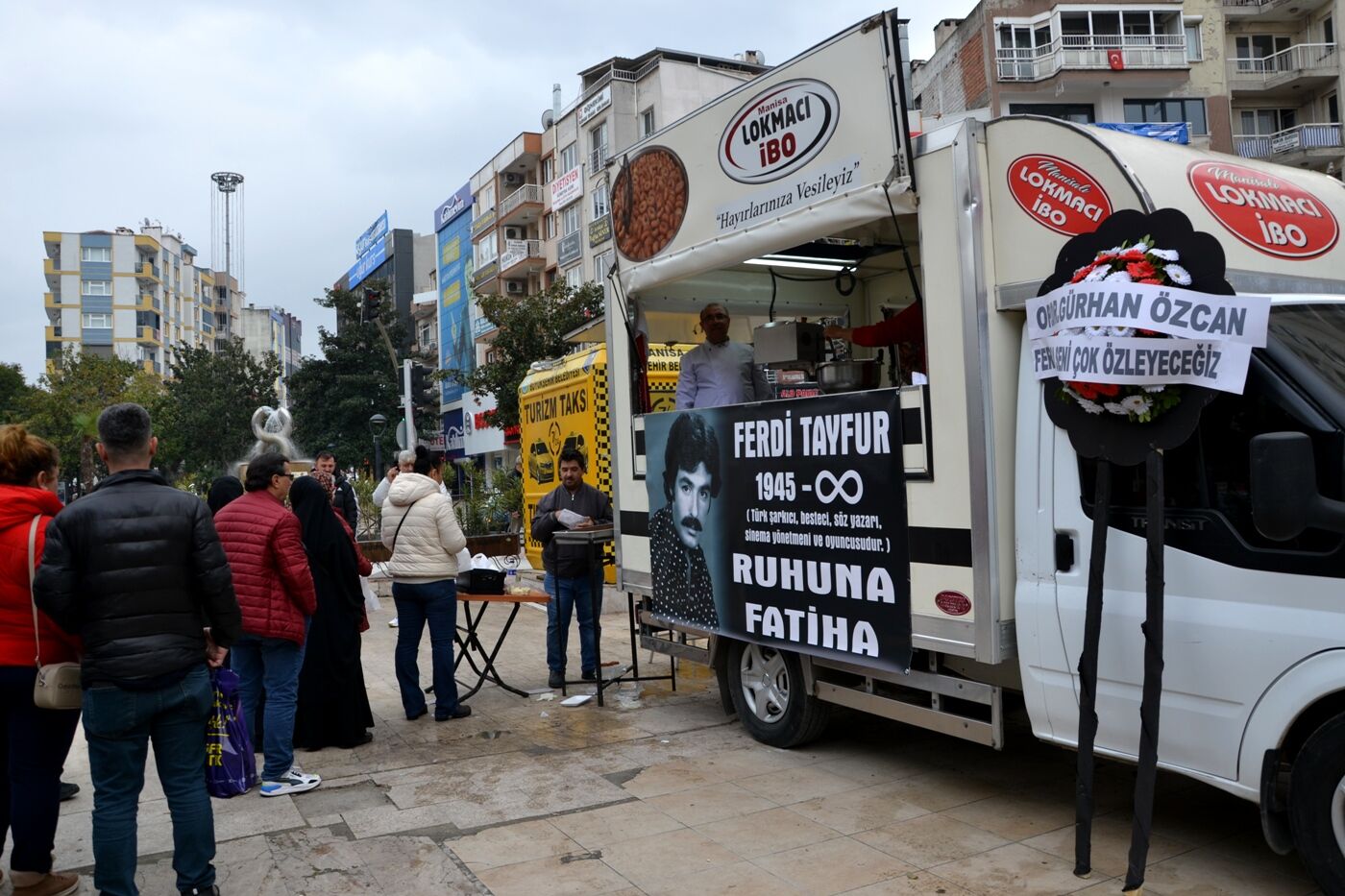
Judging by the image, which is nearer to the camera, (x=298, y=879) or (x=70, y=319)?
(x=298, y=879)

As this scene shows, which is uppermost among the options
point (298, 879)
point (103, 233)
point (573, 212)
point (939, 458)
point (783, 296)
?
point (103, 233)

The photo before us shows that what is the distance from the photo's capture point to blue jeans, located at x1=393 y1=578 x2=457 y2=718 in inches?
278

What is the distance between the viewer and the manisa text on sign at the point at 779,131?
17.1 feet

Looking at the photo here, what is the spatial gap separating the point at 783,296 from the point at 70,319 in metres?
98.5

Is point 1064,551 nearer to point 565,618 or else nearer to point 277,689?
point 277,689

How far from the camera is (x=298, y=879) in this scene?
171 inches

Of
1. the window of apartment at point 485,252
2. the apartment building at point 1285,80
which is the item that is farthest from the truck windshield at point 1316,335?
the window of apartment at point 485,252

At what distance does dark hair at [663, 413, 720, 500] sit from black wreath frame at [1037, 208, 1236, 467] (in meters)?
2.39

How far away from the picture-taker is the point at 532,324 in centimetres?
2736

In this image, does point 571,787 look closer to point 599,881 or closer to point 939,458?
point 599,881

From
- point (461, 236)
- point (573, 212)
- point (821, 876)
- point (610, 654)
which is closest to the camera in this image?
point (821, 876)

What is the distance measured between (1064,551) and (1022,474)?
14.6 inches

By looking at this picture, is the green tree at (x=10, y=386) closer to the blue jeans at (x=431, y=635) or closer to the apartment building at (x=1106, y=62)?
the apartment building at (x=1106, y=62)

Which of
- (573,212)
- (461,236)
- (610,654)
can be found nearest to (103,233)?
(461,236)
